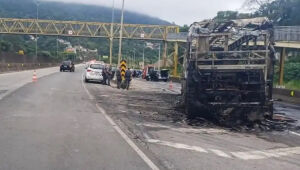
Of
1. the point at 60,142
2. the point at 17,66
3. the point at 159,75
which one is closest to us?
the point at 60,142

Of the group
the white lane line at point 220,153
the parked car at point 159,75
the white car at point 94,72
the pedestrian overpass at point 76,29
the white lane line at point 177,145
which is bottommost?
the parked car at point 159,75

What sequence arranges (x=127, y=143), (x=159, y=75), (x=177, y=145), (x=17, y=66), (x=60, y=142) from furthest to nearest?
1. (x=159, y=75)
2. (x=17, y=66)
3. (x=177, y=145)
4. (x=127, y=143)
5. (x=60, y=142)

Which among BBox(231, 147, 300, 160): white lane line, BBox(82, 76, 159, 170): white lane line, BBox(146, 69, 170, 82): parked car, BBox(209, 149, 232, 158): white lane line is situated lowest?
BBox(146, 69, 170, 82): parked car

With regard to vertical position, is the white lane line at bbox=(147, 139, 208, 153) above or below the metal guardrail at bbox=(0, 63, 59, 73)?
below

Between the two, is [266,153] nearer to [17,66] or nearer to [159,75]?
[159,75]

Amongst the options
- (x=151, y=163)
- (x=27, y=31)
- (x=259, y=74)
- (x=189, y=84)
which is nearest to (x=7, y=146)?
(x=151, y=163)

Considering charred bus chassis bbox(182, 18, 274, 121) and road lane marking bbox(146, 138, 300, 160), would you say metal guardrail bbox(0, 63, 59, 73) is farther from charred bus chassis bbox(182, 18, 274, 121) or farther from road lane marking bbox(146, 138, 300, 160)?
road lane marking bbox(146, 138, 300, 160)

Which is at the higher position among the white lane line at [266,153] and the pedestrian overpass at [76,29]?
the pedestrian overpass at [76,29]

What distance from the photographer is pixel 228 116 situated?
14367mm

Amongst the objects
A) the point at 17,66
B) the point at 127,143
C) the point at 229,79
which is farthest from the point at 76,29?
the point at 127,143

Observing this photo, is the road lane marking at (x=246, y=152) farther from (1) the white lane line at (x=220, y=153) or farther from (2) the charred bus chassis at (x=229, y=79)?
(2) the charred bus chassis at (x=229, y=79)

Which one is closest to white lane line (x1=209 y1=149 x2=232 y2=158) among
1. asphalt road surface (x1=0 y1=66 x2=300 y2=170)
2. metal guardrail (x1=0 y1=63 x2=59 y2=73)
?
asphalt road surface (x1=0 y1=66 x2=300 y2=170)

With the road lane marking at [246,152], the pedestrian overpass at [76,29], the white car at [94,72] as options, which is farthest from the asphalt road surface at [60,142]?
the pedestrian overpass at [76,29]

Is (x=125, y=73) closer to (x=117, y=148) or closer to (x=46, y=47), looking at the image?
(x=117, y=148)
